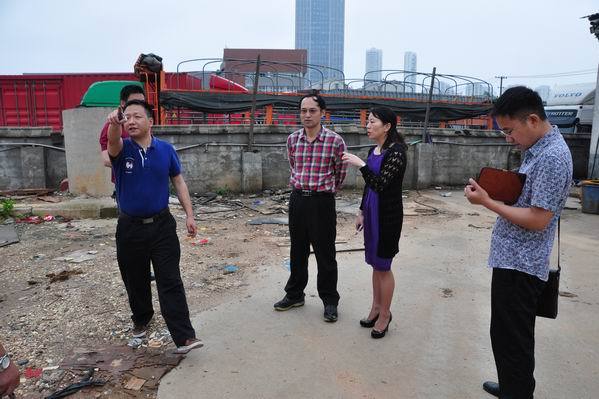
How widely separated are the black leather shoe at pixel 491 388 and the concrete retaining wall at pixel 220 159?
7.05 m

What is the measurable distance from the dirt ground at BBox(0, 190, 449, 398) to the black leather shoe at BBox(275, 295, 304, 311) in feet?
1.83

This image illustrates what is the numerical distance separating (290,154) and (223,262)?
1.97m

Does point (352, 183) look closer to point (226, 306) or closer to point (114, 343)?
point (226, 306)

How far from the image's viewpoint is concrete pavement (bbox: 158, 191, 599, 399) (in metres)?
2.70

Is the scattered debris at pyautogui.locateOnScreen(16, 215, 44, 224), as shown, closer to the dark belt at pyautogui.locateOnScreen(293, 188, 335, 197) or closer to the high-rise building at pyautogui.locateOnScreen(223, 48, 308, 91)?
the dark belt at pyautogui.locateOnScreen(293, 188, 335, 197)

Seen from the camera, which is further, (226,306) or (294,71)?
(294,71)

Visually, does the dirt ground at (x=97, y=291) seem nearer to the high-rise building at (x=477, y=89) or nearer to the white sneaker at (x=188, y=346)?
the white sneaker at (x=188, y=346)

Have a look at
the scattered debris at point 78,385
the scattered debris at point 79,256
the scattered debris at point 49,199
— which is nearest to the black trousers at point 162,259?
the scattered debris at point 78,385

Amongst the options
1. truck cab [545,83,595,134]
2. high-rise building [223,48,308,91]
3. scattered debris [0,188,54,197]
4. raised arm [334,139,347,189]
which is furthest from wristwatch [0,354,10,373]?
truck cab [545,83,595,134]

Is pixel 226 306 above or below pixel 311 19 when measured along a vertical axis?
below

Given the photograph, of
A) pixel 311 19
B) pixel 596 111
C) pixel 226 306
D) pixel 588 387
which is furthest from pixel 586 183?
pixel 311 19

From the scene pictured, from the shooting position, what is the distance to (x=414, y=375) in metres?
2.82

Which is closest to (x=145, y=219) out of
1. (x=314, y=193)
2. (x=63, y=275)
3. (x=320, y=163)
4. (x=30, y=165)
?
(x=314, y=193)

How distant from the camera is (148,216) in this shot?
3041mm
